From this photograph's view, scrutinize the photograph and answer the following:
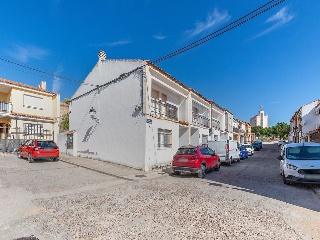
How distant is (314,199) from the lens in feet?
21.6

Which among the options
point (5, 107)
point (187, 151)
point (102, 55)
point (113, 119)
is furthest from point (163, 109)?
point (5, 107)

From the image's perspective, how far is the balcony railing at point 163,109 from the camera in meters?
15.8

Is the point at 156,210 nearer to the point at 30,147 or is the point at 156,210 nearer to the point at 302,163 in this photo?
the point at 302,163

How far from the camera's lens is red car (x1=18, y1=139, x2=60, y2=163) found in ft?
45.9

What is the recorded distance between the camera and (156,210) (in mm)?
5527

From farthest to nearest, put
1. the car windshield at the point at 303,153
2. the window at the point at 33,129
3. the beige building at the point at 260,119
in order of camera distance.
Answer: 1. the beige building at the point at 260,119
2. the window at the point at 33,129
3. the car windshield at the point at 303,153

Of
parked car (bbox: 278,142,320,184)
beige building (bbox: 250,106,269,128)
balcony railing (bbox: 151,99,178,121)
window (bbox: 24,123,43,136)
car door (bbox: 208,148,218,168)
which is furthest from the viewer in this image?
beige building (bbox: 250,106,269,128)

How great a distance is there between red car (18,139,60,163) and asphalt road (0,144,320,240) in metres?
5.46

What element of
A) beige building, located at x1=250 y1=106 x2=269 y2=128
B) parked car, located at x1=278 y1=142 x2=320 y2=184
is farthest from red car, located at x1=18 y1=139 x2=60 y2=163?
beige building, located at x1=250 y1=106 x2=269 y2=128

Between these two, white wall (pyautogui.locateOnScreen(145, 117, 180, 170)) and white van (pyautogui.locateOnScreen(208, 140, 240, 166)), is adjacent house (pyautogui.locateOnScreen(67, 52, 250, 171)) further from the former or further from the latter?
white van (pyautogui.locateOnScreen(208, 140, 240, 166))

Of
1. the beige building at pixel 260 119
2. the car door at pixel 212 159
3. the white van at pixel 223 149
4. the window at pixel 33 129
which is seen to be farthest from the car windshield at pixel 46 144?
the beige building at pixel 260 119

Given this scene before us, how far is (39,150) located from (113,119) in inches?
207

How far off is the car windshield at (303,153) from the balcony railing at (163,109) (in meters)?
8.64

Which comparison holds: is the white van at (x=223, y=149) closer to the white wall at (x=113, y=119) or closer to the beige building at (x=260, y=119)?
the white wall at (x=113, y=119)
